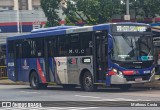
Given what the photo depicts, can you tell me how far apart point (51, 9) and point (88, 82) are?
14.9m

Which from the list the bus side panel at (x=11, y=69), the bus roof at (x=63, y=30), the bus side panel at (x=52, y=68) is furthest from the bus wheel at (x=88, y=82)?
the bus side panel at (x=11, y=69)

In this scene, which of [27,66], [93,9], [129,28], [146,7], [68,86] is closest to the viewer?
[129,28]

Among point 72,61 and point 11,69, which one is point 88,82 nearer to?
point 72,61

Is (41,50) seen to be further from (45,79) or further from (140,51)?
(140,51)

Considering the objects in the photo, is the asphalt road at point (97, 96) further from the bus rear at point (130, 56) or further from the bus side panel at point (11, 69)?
the bus side panel at point (11, 69)

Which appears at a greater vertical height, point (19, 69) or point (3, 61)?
point (19, 69)

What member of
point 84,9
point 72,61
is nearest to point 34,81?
point 72,61

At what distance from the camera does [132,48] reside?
866 inches

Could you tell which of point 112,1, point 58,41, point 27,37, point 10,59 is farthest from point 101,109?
point 112,1

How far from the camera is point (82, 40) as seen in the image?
23.5 m

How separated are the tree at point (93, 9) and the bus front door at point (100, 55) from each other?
13634mm

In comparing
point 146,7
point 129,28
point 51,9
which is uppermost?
point 146,7

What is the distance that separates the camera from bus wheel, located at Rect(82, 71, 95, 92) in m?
23.0

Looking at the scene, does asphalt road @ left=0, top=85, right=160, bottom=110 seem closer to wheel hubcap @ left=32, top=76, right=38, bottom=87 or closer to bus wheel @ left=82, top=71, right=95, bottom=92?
bus wheel @ left=82, top=71, right=95, bottom=92
